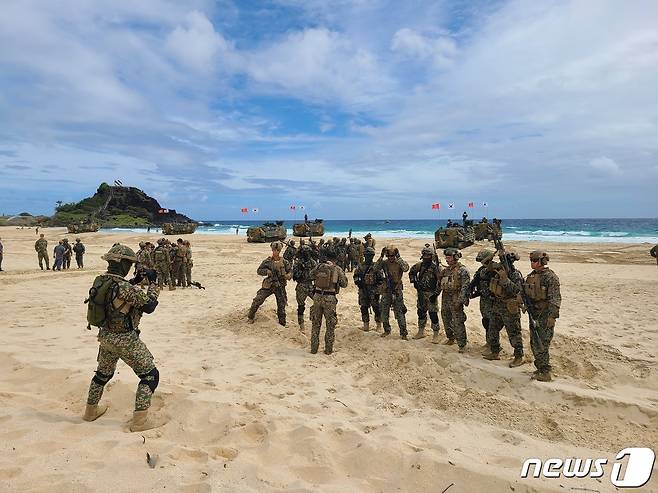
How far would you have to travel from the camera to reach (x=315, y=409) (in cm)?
541

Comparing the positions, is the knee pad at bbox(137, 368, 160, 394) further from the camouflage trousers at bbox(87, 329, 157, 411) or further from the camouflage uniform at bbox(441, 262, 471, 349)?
the camouflage uniform at bbox(441, 262, 471, 349)

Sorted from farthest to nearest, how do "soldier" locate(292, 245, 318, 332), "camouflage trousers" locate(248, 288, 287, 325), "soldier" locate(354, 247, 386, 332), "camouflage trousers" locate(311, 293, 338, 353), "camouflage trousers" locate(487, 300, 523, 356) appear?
1. "soldier" locate(292, 245, 318, 332)
2. "camouflage trousers" locate(248, 288, 287, 325)
3. "soldier" locate(354, 247, 386, 332)
4. "camouflage trousers" locate(311, 293, 338, 353)
5. "camouflage trousers" locate(487, 300, 523, 356)

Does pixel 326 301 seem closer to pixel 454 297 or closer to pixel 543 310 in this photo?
pixel 454 297

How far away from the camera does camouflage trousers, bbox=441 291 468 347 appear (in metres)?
7.79

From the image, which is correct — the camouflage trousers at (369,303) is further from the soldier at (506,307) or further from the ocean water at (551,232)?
the ocean water at (551,232)

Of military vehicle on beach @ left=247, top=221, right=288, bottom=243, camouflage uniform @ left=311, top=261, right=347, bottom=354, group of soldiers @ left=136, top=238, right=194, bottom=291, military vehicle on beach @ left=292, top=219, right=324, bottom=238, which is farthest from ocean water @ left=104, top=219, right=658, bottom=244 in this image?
camouflage uniform @ left=311, top=261, right=347, bottom=354

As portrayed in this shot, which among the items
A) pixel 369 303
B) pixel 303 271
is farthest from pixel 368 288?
→ pixel 303 271

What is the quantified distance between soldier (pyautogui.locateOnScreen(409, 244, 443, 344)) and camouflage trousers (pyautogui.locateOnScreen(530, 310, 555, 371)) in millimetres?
2247

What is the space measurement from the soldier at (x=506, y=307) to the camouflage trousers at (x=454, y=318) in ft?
1.64

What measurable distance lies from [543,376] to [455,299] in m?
2.06

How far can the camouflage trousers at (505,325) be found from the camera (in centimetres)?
711

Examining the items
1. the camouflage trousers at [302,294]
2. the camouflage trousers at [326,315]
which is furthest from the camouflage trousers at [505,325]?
the camouflage trousers at [302,294]

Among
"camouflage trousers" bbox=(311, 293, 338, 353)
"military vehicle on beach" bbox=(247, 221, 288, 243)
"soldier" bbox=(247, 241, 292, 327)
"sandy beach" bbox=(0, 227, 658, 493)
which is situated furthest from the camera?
"military vehicle on beach" bbox=(247, 221, 288, 243)

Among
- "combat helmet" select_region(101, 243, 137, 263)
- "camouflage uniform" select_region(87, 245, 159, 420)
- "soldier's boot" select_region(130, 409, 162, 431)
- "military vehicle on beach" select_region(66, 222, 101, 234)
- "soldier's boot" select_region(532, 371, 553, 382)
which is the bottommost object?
"soldier's boot" select_region(532, 371, 553, 382)
